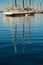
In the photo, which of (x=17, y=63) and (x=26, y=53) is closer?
(x=17, y=63)

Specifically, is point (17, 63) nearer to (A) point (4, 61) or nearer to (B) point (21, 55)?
(A) point (4, 61)

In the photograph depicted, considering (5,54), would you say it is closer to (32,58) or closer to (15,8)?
(32,58)

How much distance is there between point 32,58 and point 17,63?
5.09 feet

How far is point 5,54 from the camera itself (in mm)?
17312

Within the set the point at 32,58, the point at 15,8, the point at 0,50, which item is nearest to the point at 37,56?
the point at 32,58

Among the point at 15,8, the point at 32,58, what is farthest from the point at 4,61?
the point at 15,8

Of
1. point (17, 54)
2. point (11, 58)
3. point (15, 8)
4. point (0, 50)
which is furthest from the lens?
point (15, 8)

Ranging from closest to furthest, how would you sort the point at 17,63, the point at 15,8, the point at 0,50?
the point at 17,63 → the point at 0,50 → the point at 15,8

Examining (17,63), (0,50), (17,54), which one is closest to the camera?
(17,63)

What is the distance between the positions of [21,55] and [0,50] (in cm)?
258

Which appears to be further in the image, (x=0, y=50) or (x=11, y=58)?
(x=0, y=50)

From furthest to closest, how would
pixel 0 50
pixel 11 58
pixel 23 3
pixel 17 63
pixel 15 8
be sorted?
pixel 23 3
pixel 15 8
pixel 0 50
pixel 11 58
pixel 17 63

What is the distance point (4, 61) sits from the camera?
15.1 metres

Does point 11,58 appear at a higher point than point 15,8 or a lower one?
lower
